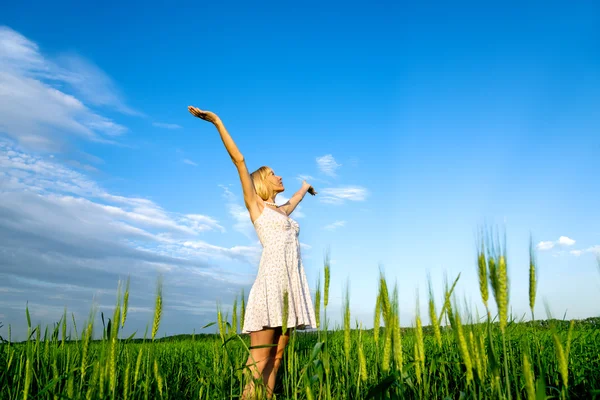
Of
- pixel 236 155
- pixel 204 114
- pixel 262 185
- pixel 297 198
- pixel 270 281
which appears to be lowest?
pixel 270 281

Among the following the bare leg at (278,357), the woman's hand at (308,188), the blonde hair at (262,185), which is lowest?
the bare leg at (278,357)

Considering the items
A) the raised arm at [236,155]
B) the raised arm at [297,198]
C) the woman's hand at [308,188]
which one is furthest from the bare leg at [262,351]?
the woman's hand at [308,188]

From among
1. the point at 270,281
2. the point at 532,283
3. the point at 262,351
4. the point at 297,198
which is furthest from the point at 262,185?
the point at 532,283

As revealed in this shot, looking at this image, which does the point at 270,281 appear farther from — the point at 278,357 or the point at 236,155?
the point at 236,155

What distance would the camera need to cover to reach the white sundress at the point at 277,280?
4754mm

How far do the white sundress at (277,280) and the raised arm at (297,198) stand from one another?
1.19 m

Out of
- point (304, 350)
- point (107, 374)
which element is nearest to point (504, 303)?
point (107, 374)

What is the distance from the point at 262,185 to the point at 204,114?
3.65ft

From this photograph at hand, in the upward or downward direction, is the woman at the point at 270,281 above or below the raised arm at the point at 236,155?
below

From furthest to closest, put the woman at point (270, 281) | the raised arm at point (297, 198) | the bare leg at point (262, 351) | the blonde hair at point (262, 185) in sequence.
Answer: the raised arm at point (297, 198), the blonde hair at point (262, 185), the woman at point (270, 281), the bare leg at point (262, 351)

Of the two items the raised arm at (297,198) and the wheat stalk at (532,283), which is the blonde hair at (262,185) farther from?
the wheat stalk at (532,283)

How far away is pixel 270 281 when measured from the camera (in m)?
4.91

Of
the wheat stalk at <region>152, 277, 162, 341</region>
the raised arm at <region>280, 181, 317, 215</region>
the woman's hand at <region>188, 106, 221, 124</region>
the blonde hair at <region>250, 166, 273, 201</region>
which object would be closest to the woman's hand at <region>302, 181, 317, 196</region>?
the raised arm at <region>280, 181, 317, 215</region>

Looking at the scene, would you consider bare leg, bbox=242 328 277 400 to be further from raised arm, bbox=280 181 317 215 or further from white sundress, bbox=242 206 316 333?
raised arm, bbox=280 181 317 215
